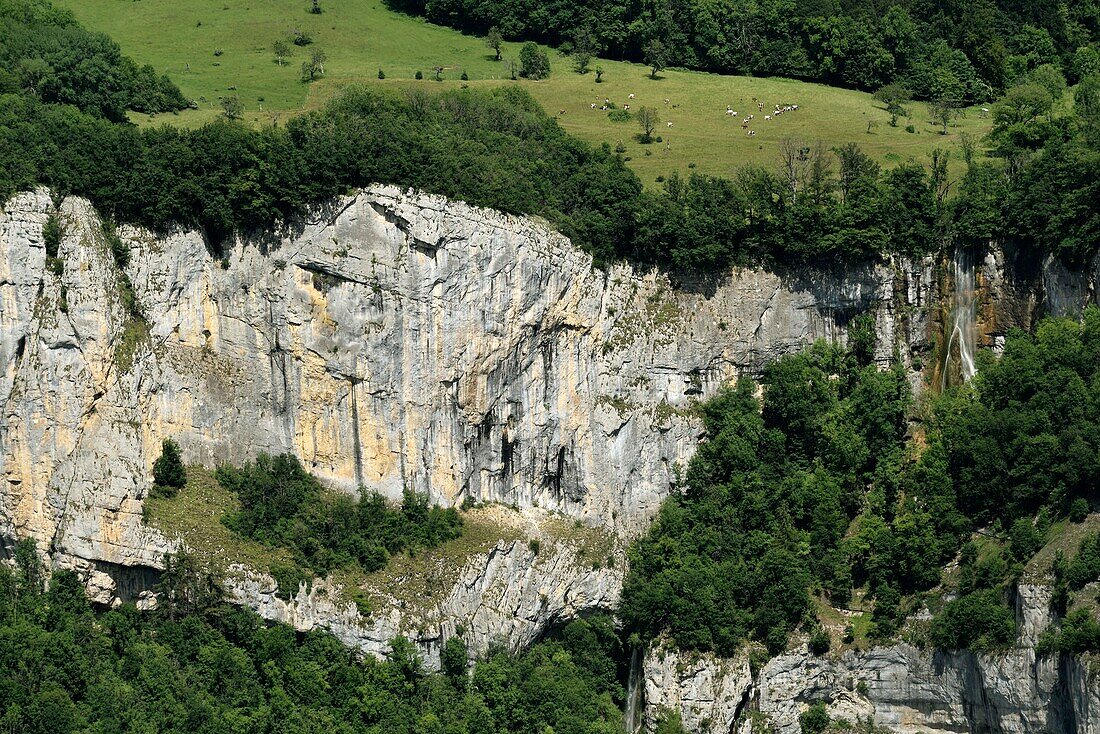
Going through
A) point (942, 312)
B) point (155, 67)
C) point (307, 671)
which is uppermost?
point (155, 67)

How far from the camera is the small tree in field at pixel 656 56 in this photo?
122625mm

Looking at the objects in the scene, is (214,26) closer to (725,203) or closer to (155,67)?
(155,67)

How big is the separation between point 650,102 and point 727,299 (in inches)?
791

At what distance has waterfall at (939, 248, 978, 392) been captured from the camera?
101 m

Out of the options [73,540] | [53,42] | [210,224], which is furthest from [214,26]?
[73,540]

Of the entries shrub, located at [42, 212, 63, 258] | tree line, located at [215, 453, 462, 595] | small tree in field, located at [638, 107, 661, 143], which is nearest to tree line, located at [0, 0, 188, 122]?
shrub, located at [42, 212, 63, 258]

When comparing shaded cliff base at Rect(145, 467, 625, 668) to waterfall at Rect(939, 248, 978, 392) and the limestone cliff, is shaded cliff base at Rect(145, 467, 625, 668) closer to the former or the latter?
the limestone cliff

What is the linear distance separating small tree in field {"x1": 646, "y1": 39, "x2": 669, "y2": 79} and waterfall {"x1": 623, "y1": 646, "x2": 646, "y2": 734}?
38654 millimetres

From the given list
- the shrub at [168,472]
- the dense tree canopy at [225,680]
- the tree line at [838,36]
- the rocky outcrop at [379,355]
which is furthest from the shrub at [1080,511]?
the shrub at [168,472]

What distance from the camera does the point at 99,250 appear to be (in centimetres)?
9294

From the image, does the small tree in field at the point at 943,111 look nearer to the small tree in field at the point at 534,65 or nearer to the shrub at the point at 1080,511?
the small tree in field at the point at 534,65

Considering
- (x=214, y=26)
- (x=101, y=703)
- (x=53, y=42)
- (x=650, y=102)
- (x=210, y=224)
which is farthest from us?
(x=214, y=26)

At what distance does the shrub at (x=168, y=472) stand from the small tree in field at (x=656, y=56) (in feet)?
135

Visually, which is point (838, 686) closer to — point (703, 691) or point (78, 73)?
point (703, 691)
